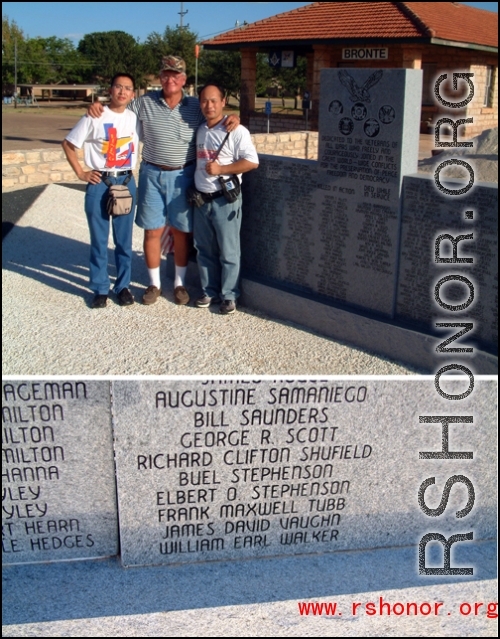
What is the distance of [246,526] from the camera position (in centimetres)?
321

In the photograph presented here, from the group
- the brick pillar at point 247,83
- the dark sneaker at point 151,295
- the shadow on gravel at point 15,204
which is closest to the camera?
the dark sneaker at point 151,295

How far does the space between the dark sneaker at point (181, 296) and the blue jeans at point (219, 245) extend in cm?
17

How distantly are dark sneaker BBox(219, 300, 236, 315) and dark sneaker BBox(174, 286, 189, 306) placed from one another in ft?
1.07

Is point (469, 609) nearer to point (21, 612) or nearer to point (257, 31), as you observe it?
point (21, 612)

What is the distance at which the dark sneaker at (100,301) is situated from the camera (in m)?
5.32

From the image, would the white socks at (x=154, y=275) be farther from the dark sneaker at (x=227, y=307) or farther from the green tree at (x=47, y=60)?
the green tree at (x=47, y=60)

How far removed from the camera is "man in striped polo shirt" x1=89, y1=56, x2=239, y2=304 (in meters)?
4.78

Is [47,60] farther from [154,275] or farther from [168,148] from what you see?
[168,148]

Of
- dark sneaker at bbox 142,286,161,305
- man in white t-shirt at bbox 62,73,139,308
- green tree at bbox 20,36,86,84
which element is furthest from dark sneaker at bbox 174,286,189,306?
green tree at bbox 20,36,86,84

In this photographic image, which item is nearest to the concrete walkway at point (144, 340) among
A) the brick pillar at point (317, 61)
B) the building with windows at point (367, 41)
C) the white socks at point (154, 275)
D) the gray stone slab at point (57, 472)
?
the white socks at point (154, 275)

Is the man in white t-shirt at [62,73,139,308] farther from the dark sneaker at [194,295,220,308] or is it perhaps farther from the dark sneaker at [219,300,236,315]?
the dark sneaker at [219,300,236,315]

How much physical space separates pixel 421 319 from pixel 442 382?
1.53 metres

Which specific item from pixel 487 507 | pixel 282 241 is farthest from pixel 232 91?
pixel 487 507

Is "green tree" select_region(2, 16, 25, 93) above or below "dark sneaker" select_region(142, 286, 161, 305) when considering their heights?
above
